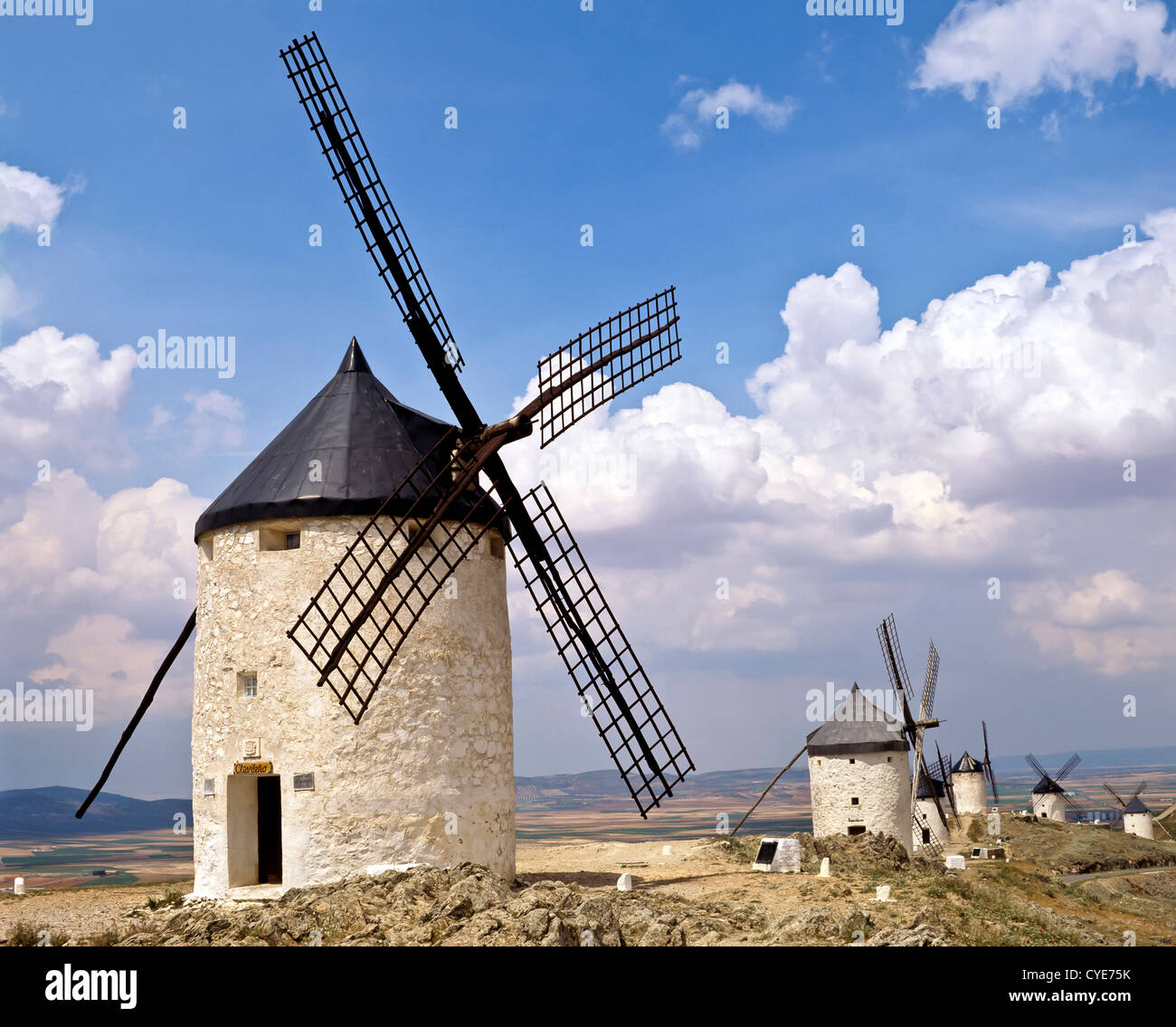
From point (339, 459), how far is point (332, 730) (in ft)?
14.4

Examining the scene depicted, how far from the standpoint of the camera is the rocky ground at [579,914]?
554 inches

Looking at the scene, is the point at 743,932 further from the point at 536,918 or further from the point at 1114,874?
the point at 1114,874

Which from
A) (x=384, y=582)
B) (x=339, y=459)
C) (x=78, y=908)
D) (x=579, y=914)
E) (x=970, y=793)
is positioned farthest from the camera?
(x=970, y=793)

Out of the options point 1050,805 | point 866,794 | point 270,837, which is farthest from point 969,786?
point 270,837

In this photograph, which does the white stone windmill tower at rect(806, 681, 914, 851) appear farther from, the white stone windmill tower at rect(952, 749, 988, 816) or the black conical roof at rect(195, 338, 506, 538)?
the white stone windmill tower at rect(952, 749, 988, 816)

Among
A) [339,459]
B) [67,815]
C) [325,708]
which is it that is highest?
[339,459]

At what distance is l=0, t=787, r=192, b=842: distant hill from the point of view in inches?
3374

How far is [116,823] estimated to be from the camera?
9031cm

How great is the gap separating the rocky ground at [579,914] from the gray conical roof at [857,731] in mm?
6823

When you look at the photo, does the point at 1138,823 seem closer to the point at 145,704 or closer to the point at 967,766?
the point at 967,766

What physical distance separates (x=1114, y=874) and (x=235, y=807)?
36.2 meters

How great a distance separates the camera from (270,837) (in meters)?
18.6

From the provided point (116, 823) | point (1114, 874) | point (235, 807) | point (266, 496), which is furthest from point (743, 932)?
point (116, 823)

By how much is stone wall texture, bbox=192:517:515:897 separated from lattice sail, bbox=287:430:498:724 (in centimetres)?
27
